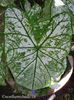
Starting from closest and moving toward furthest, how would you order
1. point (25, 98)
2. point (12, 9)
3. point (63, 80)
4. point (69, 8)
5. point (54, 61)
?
point (12, 9)
point (54, 61)
point (69, 8)
point (63, 80)
point (25, 98)

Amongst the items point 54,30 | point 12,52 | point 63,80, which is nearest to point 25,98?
point 63,80

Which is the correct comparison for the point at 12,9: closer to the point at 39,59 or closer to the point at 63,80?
the point at 39,59

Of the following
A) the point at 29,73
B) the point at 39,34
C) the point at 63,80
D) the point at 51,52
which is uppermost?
the point at 39,34

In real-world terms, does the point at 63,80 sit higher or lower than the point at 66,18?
lower

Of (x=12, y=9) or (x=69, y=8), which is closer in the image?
(x=12, y=9)

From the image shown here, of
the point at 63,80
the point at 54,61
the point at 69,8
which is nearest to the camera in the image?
the point at 54,61
